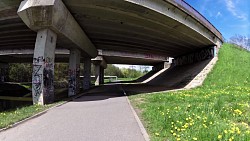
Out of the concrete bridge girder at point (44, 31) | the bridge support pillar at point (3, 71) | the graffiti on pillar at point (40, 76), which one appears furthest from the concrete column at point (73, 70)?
the bridge support pillar at point (3, 71)

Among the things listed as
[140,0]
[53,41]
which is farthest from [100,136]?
[140,0]

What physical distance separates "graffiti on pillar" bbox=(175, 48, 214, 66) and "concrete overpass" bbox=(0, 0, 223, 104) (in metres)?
0.41

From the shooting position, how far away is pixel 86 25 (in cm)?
2025

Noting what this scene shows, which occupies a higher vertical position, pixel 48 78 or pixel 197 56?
pixel 197 56

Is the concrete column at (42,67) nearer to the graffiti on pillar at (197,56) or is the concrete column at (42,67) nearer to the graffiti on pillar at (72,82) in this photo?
the graffiti on pillar at (72,82)

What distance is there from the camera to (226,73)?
78.0ft

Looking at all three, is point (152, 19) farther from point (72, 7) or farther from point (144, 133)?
point (144, 133)

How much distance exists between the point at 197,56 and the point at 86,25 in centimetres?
1764

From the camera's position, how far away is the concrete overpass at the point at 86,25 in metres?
13.7

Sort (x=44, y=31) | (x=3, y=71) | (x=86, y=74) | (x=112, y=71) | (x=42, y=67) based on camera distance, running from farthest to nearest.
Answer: (x=112, y=71), (x=3, y=71), (x=86, y=74), (x=44, y=31), (x=42, y=67)

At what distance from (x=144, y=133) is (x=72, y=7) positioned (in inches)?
481

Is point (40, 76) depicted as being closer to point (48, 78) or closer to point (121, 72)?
point (48, 78)

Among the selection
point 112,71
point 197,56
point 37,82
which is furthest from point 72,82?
point 112,71

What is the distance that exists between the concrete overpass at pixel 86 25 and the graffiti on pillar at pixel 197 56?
41 centimetres
